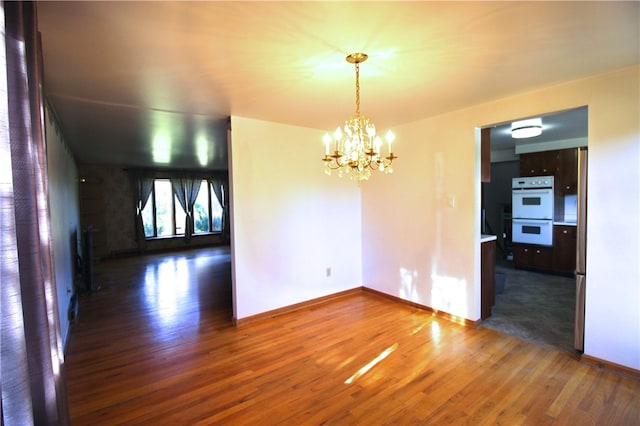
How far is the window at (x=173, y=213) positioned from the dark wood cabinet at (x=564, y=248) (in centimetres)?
905

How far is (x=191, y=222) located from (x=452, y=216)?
27.3 ft

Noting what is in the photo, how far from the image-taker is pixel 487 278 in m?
3.62

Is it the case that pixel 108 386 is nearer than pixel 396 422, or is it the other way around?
pixel 396 422

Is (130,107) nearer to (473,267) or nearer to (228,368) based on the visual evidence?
(228,368)

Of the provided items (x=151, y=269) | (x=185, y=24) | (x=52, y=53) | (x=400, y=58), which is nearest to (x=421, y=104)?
(x=400, y=58)

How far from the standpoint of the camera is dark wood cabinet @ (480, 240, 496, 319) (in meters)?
3.55

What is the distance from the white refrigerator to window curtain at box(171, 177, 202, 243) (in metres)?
9.32

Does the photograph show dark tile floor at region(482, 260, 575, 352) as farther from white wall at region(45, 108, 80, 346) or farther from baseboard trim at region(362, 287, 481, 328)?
white wall at region(45, 108, 80, 346)

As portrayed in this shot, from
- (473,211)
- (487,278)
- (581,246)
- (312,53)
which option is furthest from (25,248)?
(487,278)

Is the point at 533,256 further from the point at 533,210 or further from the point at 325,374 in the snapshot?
the point at 325,374

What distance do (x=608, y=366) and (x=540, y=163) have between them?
170 inches

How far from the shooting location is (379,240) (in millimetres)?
4578

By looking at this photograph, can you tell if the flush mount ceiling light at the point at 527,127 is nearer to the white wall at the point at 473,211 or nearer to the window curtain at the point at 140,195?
the white wall at the point at 473,211

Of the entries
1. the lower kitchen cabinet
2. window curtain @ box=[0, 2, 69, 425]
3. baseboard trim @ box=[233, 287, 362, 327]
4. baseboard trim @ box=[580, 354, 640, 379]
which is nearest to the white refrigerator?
baseboard trim @ box=[580, 354, 640, 379]
